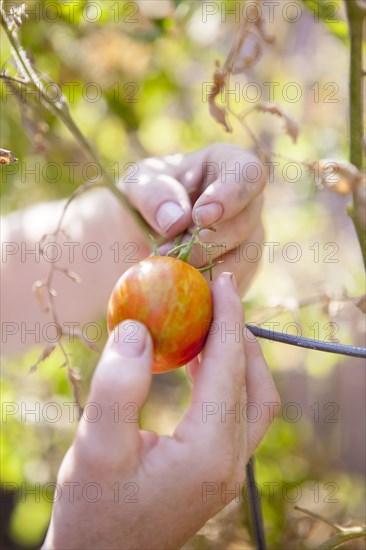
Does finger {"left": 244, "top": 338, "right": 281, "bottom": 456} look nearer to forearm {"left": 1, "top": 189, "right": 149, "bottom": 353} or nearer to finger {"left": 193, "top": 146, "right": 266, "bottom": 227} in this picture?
finger {"left": 193, "top": 146, "right": 266, "bottom": 227}

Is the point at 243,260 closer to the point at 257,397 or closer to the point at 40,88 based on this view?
the point at 257,397

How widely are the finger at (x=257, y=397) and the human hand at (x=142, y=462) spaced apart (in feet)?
0.20

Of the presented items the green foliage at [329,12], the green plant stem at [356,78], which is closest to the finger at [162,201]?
the green plant stem at [356,78]

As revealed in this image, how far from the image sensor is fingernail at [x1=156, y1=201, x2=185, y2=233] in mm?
903

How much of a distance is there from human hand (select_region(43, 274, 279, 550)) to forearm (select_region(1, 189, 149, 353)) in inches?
25.7

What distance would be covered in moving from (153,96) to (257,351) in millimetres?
1079

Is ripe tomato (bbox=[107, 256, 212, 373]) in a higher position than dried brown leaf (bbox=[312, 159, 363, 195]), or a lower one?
lower

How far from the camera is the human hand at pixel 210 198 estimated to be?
904 mm

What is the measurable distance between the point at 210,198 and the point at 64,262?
59 cm

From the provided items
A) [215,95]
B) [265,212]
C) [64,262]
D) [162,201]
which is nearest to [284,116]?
[215,95]

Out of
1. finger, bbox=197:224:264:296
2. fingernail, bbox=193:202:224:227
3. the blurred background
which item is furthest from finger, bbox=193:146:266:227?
the blurred background

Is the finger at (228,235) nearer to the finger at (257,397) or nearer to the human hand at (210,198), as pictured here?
the human hand at (210,198)

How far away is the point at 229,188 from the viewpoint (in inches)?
35.9

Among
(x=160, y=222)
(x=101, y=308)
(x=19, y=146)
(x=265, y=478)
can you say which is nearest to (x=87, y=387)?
(x=101, y=308)
